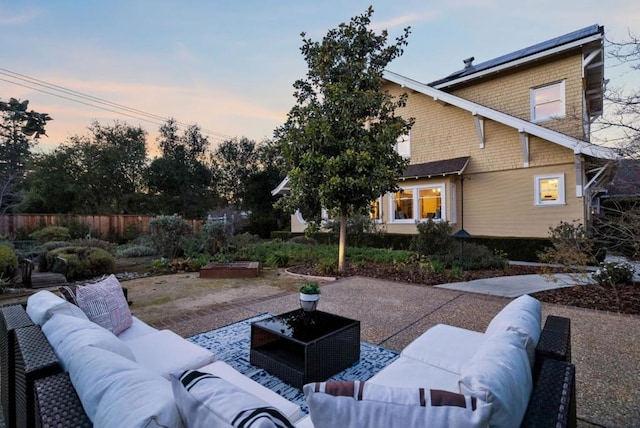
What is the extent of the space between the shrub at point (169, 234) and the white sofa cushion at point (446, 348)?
9011 millimetres

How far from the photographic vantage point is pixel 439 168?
1209cm

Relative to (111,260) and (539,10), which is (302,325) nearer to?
(111,260)

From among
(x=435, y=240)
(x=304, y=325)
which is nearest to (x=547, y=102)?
(x=435, y=240)

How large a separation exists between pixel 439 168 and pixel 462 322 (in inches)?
347

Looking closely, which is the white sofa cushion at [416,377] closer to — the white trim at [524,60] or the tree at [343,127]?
the tree at [343,127]

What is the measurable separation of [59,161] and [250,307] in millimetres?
18961

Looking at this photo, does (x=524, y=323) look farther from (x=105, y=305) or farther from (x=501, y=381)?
(x=105, y=305)

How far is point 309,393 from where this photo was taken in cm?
109

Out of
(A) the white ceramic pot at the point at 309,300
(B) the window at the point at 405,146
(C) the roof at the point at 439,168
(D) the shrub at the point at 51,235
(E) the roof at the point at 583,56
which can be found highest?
(E) the roof at the point at 583,56

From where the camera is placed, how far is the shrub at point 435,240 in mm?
8812

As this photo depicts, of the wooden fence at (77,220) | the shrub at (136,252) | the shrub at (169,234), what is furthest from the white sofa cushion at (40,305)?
the shrub at (136,252)

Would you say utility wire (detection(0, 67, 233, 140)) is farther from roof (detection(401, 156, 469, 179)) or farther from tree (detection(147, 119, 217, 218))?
roof (detection(401, 156, 469, 179))

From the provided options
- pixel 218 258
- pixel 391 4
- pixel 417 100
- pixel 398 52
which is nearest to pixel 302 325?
pixel 218 258

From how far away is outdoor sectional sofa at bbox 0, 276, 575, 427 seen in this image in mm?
1040
